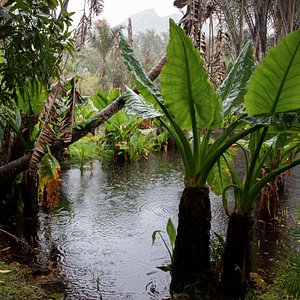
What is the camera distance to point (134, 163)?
26.3 ft

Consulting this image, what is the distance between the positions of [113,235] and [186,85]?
77.2 inches

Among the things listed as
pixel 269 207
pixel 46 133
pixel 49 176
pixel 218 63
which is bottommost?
pixel 269 207

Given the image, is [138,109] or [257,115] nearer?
[257,115]

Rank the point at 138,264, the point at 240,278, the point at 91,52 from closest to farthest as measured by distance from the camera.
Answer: the point at 240,278 → the point at 138,264 → the point at 91,52

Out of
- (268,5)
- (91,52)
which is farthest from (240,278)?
(91,52)

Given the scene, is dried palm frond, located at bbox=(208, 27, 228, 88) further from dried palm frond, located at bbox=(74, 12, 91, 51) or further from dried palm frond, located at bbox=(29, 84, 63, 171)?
dried palm frond, located at bbox=(29, 84, 63, 171)

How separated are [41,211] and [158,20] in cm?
13500

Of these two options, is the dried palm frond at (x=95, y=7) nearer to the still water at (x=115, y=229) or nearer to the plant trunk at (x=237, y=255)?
the still water at (x=115, y=229)

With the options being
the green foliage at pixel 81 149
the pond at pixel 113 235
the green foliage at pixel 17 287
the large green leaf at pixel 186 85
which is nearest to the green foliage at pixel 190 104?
the large green leaf at pixel 186 85

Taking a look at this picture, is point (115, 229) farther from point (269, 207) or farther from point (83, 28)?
point (83, 28)

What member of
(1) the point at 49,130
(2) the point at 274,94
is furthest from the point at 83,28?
(2) the point at 274,94

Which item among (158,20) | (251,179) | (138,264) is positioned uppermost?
(158,20)

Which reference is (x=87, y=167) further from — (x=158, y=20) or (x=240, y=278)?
(x=158, y=20)

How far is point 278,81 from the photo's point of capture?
2354 millimetres
